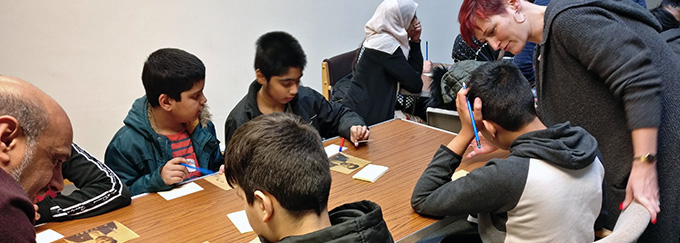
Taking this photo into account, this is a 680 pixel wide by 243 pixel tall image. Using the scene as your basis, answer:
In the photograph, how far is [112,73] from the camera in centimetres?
375

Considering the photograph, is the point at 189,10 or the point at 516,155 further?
the point at 189,10

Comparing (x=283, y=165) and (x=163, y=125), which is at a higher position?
(x=283, y=165)

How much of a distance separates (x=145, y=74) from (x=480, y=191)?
58.7 inches

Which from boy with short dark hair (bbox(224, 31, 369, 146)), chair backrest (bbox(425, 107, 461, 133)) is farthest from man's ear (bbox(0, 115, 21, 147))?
chair backrest (bbox(425, 107, 461, 133))

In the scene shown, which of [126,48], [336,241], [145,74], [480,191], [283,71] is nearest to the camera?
[336,241]

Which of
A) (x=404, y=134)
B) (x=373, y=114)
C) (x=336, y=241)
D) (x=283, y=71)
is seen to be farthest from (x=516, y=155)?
(x=373, y=114)

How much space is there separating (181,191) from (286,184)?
2.99 feet

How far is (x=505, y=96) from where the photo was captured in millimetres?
1603

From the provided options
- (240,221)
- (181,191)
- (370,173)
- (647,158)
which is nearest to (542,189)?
(647,158)

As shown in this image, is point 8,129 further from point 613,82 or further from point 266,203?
point 613,82

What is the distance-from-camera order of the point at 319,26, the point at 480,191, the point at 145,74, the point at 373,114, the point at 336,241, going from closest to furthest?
the point at 336,241, the point at 480,191, the point at 145,74, the point at 373,114, the point at 319,26

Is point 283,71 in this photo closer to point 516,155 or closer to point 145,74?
point 145,74

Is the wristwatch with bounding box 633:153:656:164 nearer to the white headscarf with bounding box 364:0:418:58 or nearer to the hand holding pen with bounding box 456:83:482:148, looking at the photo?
the hand holding pen with bounding box 456:83:482:148

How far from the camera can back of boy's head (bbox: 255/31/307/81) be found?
238 cm
